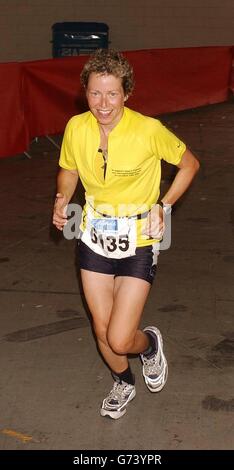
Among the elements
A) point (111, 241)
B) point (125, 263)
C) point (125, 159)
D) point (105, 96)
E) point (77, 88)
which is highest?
point (105, 96)

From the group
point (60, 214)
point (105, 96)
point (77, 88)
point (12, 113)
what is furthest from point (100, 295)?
point (77, 88)

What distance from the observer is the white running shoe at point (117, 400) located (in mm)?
4562

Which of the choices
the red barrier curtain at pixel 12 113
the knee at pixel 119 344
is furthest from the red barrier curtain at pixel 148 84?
the knee at pixel 119 344

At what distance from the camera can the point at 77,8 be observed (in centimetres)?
2094

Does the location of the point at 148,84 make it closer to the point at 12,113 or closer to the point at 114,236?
the point at 12,113

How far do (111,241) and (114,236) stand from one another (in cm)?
3

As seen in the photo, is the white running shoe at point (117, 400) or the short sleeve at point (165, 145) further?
the white running shoe at point (117, 400)

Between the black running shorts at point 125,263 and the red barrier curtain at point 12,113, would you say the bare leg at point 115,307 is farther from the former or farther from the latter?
the red barrier curtain at point 12,113

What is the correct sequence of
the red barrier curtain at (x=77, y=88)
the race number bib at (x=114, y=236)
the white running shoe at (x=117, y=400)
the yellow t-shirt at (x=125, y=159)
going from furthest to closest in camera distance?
the red barrier curtain at (x=77, y=88), the white running shoe at (x=117, y=400), the race number bib at (x=114, y=236), the yellow t-shirt at (x=125, y=159)

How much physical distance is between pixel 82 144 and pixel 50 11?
17437 mm

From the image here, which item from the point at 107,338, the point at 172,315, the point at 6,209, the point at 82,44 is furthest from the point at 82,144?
the point at 82,44

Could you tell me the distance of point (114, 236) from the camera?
4.27 metres

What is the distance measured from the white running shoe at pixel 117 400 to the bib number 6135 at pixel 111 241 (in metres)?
0.86

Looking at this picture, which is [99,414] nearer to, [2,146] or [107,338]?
[107,338]
